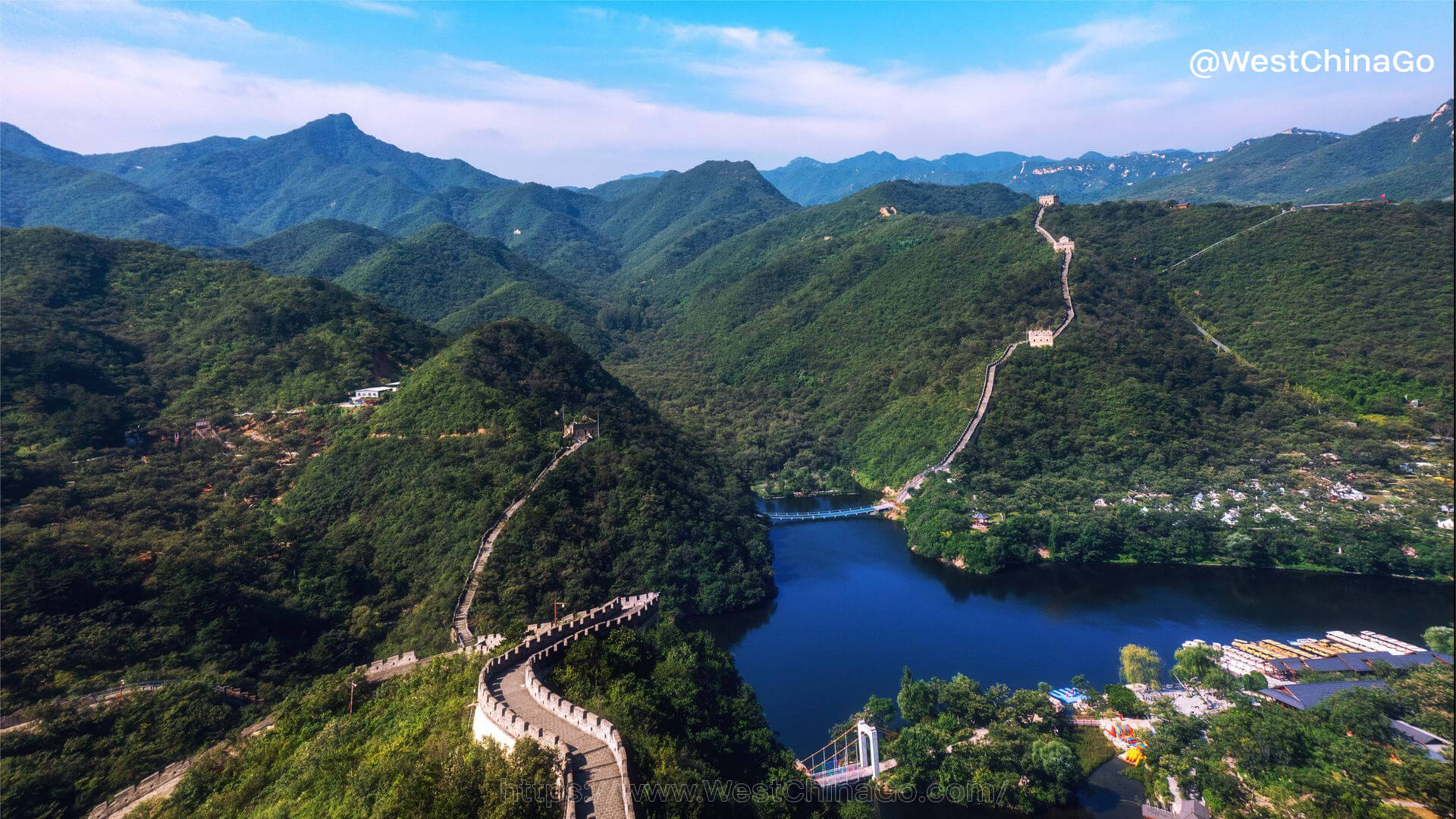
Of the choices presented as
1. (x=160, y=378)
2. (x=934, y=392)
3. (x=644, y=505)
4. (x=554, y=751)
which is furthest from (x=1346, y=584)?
(x=160, y=378)

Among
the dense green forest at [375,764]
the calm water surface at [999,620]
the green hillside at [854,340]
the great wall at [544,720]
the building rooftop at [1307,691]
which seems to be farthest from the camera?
the green hillside at [854,340]

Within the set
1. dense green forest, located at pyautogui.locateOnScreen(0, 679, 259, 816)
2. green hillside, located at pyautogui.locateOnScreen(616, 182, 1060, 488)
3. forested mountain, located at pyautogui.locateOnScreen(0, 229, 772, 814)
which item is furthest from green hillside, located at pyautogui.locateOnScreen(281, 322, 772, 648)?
green hillside, located at pyautogui.locateOnScreen(616, 182, 1060, 488)

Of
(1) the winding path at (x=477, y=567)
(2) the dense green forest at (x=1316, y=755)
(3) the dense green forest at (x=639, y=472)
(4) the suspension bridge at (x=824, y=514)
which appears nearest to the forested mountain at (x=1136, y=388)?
(3) the dense green forest at (x=639, y=472)

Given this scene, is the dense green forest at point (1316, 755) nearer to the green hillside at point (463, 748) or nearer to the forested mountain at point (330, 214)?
the green hillside at point (463, 748)

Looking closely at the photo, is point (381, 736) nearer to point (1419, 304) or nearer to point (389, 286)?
point (1419, 304)

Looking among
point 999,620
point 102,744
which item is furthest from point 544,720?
point 999,620

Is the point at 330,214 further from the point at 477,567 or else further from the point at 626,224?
the point at 477,567
